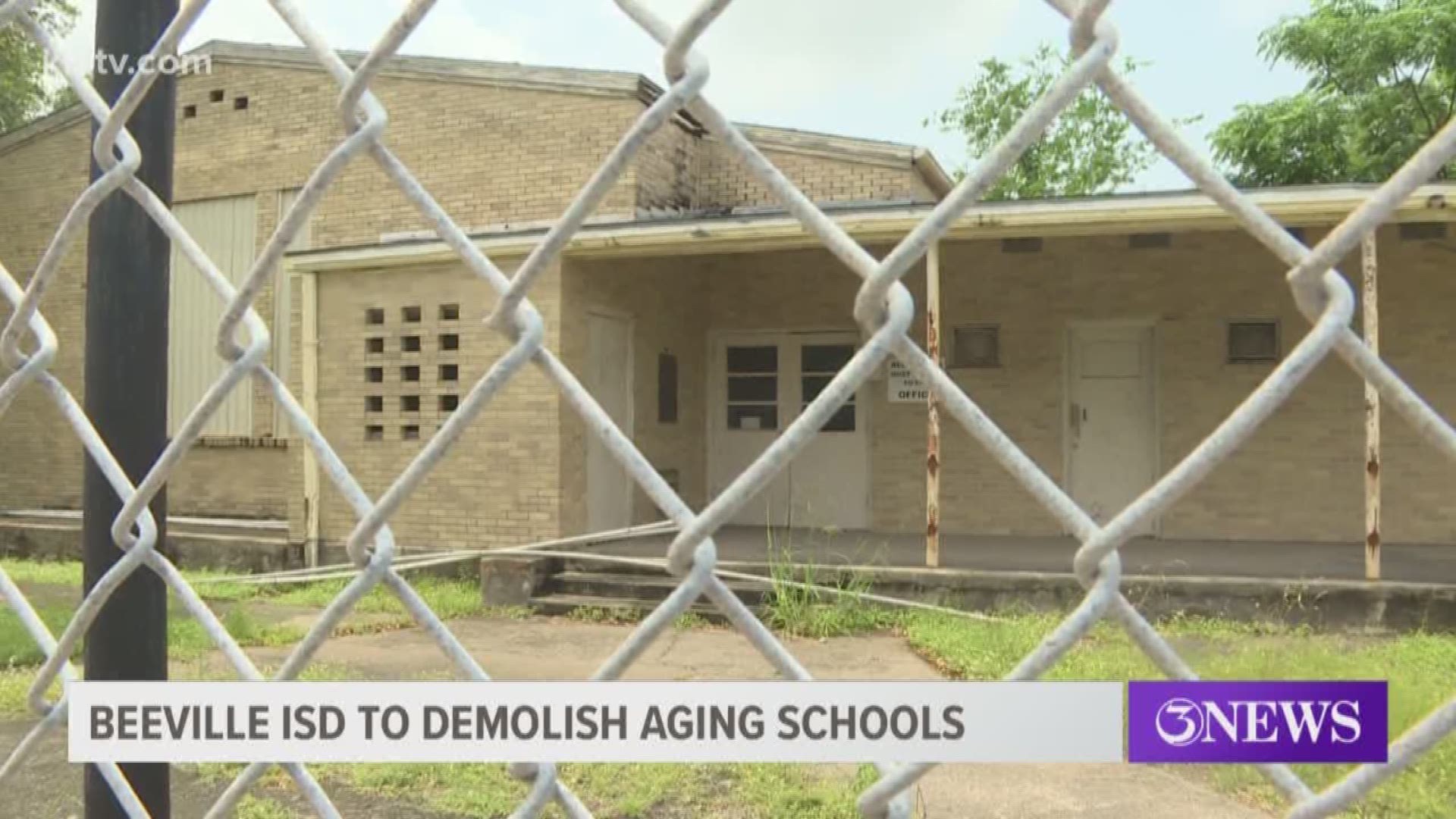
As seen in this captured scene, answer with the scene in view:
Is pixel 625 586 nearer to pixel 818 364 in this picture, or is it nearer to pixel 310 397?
pixel 310 397

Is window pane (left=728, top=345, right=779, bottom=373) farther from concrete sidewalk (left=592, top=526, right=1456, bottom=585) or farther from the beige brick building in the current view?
concrete sidewalk (left=592, top=526, right=1456, bottom=585)

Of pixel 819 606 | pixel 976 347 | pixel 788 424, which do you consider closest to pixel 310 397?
pixel 788 424

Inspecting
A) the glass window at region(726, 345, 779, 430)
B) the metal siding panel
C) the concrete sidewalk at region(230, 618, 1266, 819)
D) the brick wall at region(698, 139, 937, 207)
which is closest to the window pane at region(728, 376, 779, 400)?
the glass window at region(726, 345, 779, 430)

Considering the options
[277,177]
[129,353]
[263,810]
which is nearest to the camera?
[129,353]

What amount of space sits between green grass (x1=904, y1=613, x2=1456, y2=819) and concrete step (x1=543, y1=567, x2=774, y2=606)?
50.8 inches

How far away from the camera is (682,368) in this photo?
35.7 feet

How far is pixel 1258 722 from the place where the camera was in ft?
2.85

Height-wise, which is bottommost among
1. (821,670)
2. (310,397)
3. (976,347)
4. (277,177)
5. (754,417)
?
(821,670)

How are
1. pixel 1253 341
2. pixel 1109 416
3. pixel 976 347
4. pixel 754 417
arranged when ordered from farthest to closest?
pixel 754 417 → pixel 976 347 → pixel 1109 416 → pixel 1253 341

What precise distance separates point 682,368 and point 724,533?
1.90 m

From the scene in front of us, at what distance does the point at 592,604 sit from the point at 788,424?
385cm

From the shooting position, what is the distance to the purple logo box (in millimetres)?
864

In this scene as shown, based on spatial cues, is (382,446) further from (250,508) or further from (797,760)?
(797,760)

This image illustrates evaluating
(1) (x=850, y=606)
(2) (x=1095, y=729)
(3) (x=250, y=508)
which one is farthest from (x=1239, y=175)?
(2) (x=1095, y=729)
